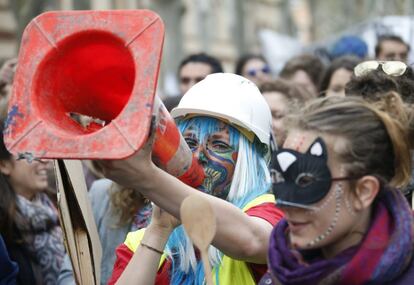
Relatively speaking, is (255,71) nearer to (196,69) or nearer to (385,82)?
(196,69)

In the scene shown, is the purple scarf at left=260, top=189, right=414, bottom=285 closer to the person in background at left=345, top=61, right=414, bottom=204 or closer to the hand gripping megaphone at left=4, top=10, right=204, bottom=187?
the hand gripping megaphone at left=4, top=10, right=204, bottom=187

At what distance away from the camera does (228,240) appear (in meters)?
3.13

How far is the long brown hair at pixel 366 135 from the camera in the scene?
291cm

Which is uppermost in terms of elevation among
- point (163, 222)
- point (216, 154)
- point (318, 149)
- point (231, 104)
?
point (318, 149)

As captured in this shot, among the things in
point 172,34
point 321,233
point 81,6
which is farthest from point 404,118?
point 172,34

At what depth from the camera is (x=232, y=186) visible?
3.64 m

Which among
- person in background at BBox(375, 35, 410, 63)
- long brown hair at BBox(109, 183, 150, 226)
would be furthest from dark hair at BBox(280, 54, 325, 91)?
long brown hair at BBox(109, 183, 150, 226)

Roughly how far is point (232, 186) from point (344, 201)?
2.71ft

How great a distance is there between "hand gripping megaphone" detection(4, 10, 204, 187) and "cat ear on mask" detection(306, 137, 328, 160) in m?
0.39

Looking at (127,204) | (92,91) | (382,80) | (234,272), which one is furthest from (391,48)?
(92,91)

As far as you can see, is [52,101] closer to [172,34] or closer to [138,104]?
[138,104]

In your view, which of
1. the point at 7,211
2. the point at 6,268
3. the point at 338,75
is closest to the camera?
the point at 6,268

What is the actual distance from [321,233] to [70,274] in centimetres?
243

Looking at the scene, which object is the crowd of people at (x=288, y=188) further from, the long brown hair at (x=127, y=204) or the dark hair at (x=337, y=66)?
the dark hair at (x=337, y=66)
